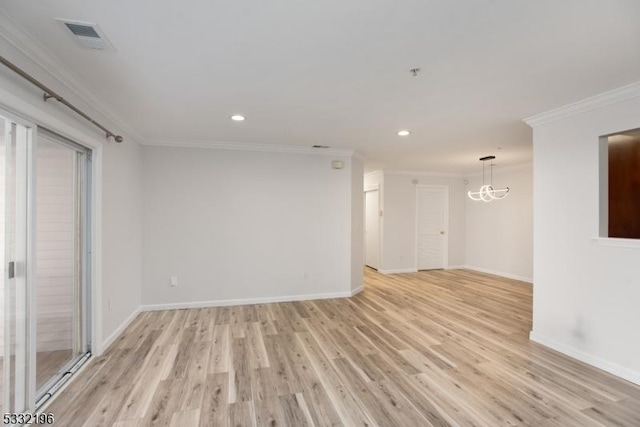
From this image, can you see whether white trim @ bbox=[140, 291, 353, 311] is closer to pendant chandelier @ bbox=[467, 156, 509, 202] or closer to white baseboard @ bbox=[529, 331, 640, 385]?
white baseboard @ bbox=[529, 331, 640, 385]

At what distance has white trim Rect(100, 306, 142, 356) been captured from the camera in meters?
2.97

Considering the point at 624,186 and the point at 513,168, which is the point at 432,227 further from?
the point at 624,186

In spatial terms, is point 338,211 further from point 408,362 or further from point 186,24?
point 186,24

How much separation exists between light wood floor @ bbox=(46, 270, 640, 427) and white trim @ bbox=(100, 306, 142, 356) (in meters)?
0.08

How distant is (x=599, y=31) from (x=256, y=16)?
6.35 feet

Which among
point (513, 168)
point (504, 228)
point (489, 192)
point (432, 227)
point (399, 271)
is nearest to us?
point (489, 192)

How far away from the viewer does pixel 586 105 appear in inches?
106

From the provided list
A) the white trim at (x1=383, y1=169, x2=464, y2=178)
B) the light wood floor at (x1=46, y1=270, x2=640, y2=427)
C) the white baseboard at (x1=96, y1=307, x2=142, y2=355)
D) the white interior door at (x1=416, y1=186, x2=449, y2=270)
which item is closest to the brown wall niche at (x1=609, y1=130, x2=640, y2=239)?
the light wood floor at (x1=46, y1=270, x2=640, y2=427)

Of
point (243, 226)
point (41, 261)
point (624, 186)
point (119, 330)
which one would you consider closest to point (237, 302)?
point (243, 226)

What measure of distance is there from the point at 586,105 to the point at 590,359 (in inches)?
90.9

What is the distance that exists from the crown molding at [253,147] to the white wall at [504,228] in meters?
3.82

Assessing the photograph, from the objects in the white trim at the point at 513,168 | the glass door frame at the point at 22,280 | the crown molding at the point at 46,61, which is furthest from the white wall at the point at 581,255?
the glass door frame at the point at 22,280

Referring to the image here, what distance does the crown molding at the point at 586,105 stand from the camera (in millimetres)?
2393

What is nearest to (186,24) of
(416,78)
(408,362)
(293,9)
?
(293,9)
